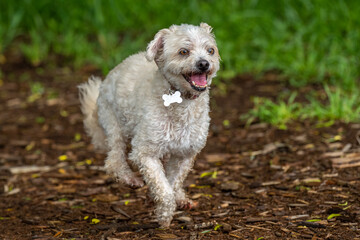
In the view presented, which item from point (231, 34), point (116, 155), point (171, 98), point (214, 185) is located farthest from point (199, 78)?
point (231, 34)

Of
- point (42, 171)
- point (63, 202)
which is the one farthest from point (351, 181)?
point (42, 171)

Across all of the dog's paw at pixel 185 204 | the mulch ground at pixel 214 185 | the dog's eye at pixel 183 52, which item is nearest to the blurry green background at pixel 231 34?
the mulch ground at pixel 214 185

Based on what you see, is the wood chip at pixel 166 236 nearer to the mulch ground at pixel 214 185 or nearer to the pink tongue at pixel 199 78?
the mulch ground at pixel 214 185

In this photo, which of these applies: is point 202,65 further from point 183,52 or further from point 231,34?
point 231,34

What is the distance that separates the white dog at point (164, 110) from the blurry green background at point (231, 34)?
2.57 meters

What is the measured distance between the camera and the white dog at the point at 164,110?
13.9ft

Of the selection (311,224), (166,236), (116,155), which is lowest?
(311,224)

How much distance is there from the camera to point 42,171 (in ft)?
20.4

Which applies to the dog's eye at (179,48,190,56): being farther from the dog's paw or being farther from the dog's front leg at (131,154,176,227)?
the dog's paw

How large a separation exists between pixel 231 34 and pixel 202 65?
215 inches

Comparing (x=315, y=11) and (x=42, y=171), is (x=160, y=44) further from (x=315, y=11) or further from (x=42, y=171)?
(x=315, y=11)

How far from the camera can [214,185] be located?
5.50m

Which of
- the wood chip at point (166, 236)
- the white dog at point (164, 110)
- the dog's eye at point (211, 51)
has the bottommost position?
the wood chip at point (166, 236)

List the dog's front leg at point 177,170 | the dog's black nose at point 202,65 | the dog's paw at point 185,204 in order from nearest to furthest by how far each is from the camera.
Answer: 1. the dog's black nose at point 202,65
2. the dog's front leg at point 177,170
3. the dog's paw at point 185,204
